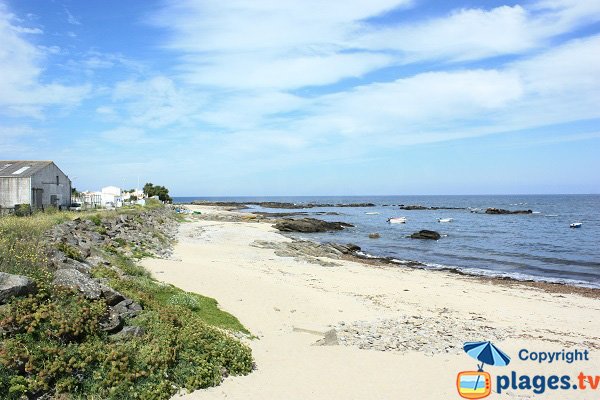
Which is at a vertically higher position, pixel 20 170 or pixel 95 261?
pixel 20 170

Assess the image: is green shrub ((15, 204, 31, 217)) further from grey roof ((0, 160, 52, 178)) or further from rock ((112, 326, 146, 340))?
rock ((112, 326, 146, 340))

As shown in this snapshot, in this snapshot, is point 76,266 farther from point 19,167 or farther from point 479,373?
point 19,167

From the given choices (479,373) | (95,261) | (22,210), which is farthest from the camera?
(22,210)

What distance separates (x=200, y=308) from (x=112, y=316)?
12.6 feet

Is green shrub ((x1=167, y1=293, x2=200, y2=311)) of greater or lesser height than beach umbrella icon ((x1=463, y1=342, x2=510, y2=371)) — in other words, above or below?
above

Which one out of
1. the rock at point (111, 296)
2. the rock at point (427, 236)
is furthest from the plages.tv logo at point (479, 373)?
the rock at point (427, 236)

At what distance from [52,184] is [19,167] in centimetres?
281

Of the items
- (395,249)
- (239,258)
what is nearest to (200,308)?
(239,258)

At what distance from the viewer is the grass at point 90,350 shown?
7480mm

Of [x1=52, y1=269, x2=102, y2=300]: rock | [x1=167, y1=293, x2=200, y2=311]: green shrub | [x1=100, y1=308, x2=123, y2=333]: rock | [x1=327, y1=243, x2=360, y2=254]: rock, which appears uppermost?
[x1=52, y1=269, x2=102, y2=300]: rock

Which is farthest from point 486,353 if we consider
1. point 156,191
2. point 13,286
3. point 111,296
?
point 156,191

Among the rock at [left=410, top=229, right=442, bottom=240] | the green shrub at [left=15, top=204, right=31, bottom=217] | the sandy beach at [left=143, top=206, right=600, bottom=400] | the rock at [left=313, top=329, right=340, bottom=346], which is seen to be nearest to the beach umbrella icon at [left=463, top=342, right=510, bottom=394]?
the sandy beach at [left=143, top=206, right=600, bottom=400]

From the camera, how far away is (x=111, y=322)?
9.48 metres

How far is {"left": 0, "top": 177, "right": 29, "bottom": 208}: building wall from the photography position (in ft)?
110
